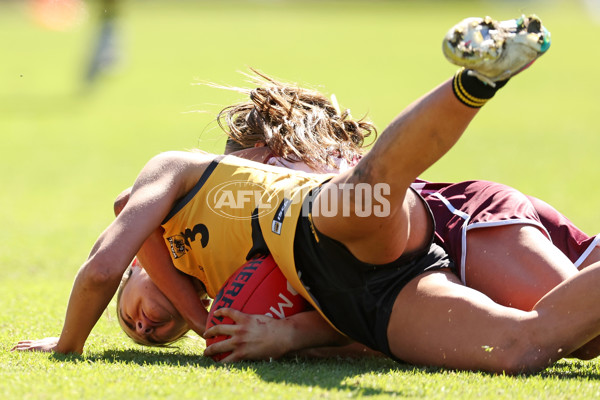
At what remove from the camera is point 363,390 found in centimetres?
296

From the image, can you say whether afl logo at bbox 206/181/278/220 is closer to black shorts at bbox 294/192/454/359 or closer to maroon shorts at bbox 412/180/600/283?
black shorts at bbox 294/192/454/359

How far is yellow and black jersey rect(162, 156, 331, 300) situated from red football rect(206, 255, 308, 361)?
0.10 metres

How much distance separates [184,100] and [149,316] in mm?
12981

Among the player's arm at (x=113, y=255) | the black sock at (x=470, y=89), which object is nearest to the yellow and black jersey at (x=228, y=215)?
the player's arm at (x=113, y=255)

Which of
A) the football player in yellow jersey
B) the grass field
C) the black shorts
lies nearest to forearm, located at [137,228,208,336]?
the football player in yellow jersey

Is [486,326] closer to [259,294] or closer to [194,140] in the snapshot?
[259,294]

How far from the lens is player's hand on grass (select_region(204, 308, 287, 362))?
11.4 ft

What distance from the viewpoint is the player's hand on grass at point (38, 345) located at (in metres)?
3.68

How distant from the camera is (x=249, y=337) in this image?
11.4 feet

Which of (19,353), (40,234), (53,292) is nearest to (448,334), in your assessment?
(19,353)

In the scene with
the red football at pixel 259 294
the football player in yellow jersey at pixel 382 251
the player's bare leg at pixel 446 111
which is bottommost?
the red football at pixel 259 294

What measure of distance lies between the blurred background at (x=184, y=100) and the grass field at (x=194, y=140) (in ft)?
0.15

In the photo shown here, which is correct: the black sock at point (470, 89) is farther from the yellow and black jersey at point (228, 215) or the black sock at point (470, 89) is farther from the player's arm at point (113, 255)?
the player's arm at point (113, 255)

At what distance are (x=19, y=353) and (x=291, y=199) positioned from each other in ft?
4.30
